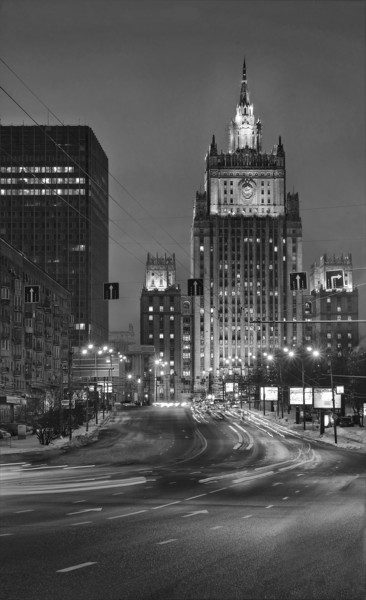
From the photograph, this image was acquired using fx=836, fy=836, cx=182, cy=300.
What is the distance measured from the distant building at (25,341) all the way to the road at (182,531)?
4228 centimetres

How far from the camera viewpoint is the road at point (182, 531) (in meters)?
15.4

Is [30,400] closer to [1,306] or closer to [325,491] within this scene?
[1,306]

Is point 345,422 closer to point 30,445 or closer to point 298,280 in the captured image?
point 30,445

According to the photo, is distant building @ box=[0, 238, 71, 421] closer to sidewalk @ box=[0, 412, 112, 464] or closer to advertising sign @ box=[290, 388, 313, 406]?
sidewalk @ box=[0, 412, 112, 464]

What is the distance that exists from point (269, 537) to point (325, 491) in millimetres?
14926

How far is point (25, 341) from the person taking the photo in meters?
104

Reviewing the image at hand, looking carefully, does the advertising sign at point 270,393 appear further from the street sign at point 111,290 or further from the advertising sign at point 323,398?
the street sign at point 111,290

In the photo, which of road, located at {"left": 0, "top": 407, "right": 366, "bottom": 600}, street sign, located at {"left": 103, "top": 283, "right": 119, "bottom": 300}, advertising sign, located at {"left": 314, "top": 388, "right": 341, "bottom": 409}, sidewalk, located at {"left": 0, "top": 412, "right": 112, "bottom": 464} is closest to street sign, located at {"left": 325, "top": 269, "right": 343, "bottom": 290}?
road, located at {"left": 0, "top": 407, "right": 366, "bottom": 600}

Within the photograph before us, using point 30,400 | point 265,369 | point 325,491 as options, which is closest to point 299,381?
point 265,369

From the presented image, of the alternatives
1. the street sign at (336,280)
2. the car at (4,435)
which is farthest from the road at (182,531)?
the car at (4,435)

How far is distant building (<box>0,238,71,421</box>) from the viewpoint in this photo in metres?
95.1

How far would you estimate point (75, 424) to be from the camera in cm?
9188

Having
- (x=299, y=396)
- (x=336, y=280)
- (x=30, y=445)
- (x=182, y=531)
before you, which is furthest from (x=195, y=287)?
(x=299, y=396)

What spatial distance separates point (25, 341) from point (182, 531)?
84.2m
